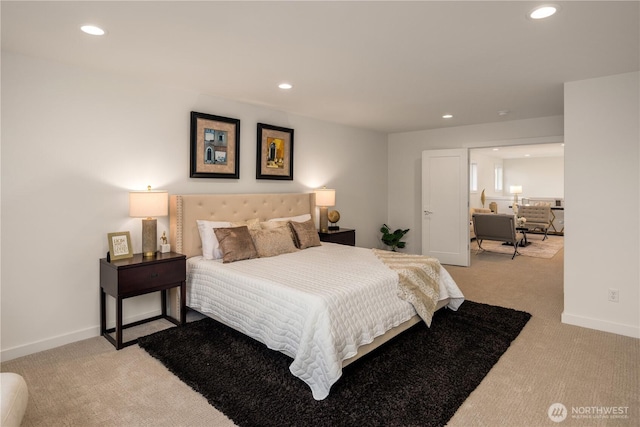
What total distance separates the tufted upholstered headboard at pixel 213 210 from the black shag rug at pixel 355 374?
2.81ft

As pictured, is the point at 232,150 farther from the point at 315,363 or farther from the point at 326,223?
the point at 315,363

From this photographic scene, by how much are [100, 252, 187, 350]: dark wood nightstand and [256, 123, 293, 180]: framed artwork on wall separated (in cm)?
166

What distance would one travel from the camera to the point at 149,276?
311 centimetres

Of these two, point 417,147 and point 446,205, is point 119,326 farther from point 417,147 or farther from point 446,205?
point 417,147

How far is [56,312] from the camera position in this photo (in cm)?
305

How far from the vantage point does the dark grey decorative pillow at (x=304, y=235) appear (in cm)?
426

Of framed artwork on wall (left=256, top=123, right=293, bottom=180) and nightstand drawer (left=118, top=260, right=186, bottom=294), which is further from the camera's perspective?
framed artwork on wall (left=256, top=123, right=293, bottom=180)

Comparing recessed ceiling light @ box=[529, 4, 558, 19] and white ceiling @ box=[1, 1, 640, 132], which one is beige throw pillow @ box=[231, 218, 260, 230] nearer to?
white ceiling @ box=[1, 1, 640, 132]

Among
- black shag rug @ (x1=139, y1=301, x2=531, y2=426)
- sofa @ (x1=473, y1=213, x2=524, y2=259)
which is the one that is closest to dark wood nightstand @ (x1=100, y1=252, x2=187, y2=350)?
black shag rug @ (x1=139, y1=301, x2=531, y2=426)

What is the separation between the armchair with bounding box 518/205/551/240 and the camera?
9.20m

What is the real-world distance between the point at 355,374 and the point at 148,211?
2.26m

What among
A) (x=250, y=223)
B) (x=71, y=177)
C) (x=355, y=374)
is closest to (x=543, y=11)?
(x=355, y=374)

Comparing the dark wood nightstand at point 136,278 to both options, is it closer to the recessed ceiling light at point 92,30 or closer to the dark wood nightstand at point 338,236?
the recessed ceiling light at point 92,30

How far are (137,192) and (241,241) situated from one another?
3.41 ft
